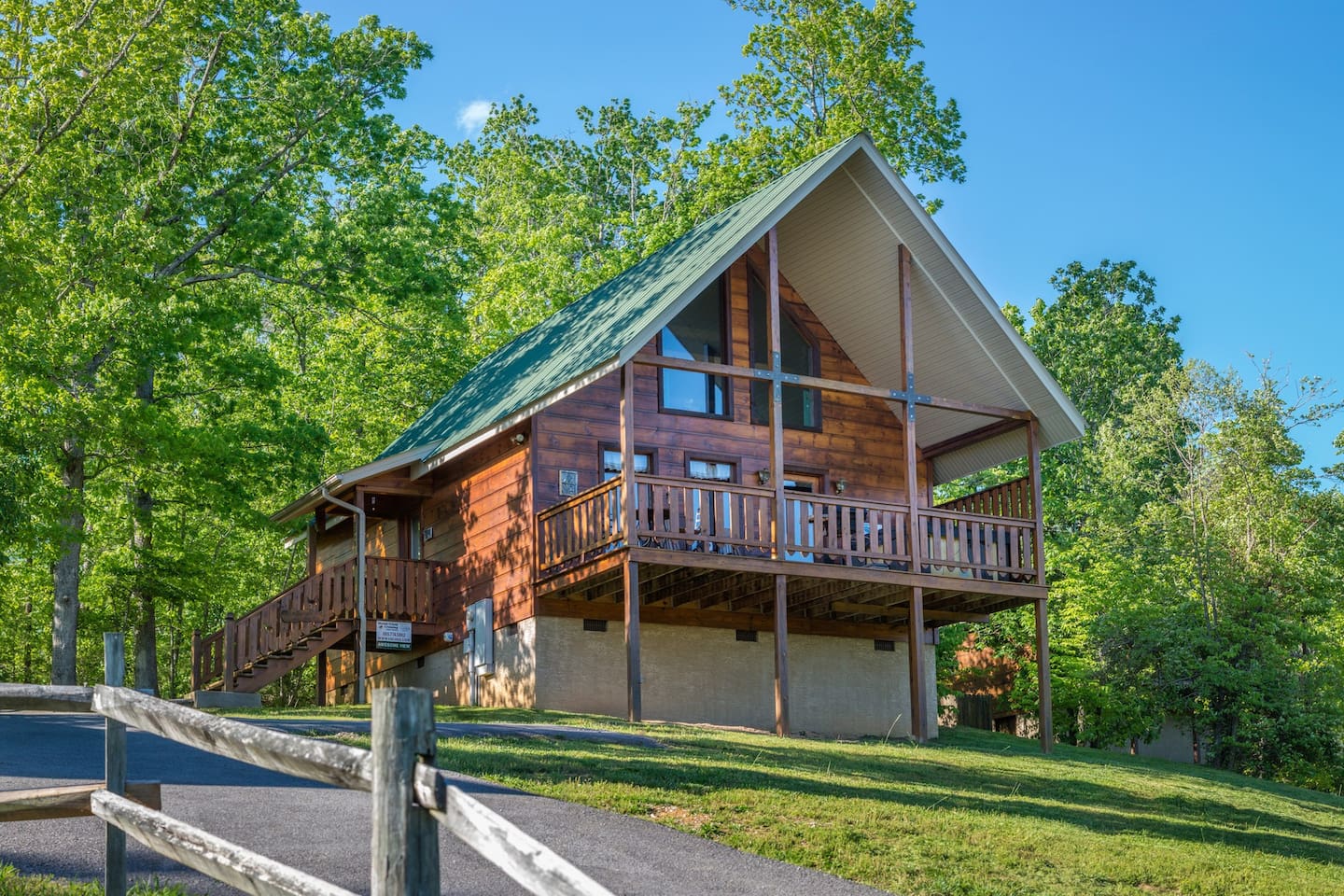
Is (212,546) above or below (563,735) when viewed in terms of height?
above

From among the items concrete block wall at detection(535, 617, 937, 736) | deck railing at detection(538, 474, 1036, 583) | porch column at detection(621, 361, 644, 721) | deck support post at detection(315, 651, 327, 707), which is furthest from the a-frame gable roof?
deck support post at detection(315, 651, 327, 707)

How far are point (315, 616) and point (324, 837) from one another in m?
16.4

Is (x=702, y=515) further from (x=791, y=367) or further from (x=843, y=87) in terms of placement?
(x=843, y=87)

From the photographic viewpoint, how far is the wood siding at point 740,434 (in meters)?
24.8

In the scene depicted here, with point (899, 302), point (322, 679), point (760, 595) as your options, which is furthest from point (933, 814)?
point (322, 679)

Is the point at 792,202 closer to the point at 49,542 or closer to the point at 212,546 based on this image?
the point at 49,542

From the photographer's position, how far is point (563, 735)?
56.9 feet

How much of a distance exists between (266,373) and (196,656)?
5578mm

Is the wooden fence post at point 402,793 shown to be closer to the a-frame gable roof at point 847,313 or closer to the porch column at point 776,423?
the a-frame gable roof at point 847,313

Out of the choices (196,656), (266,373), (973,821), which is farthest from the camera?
(266,373)

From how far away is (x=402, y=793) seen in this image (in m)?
5.11

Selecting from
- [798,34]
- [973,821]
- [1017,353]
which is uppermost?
[798,34]

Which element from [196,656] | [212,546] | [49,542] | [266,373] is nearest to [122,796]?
[49,542]

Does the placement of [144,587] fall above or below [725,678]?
above
